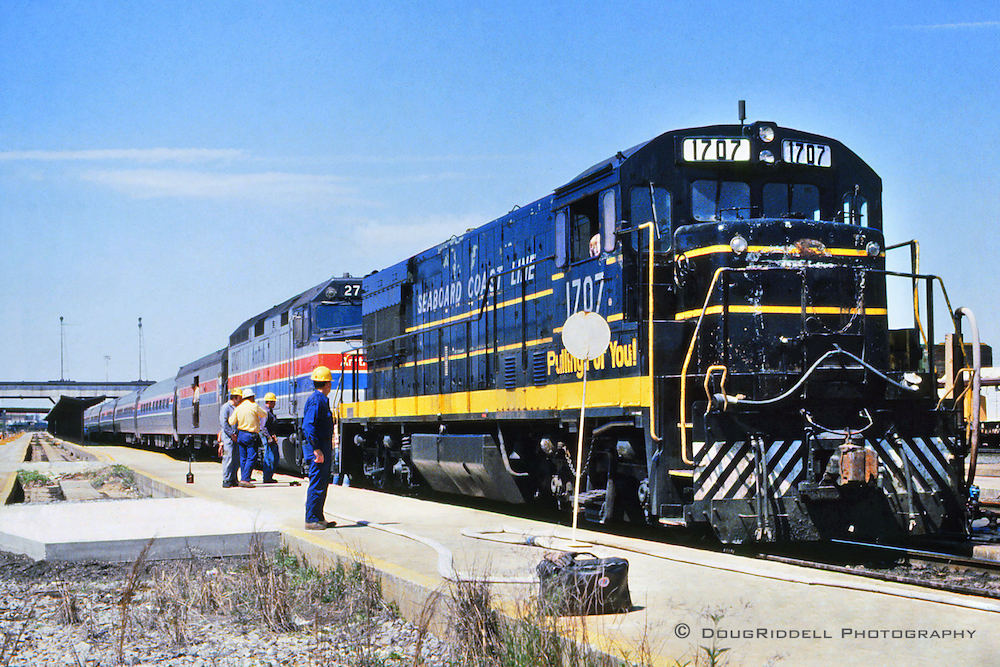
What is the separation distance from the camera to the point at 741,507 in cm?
767

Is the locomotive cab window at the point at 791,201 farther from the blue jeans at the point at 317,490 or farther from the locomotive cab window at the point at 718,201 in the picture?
the blue jeans at the point at 317,490

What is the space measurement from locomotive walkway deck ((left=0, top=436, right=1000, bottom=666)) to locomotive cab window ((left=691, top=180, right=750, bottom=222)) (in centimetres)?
290

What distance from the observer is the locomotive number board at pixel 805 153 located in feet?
29.5

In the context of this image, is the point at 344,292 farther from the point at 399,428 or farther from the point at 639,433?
the point at 639,433

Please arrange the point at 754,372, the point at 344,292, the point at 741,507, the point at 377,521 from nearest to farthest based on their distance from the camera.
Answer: the point at 741,507 < the point at 754,372 < the point at 377,521 < the point at 344,292

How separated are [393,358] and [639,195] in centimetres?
697

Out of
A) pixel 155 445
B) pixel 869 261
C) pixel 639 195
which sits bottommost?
pixel 155 445

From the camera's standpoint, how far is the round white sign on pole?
8023mm

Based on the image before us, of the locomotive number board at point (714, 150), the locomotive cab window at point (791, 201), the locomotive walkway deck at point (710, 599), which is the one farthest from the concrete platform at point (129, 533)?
the locomotive cab window at point (791, 201)

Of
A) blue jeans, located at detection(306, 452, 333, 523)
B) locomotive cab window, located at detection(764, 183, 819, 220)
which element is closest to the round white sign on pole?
locomotive cab window, located at detection(764, 183, 819, 220)

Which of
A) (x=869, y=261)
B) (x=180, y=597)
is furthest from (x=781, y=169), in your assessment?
(x=180, y=597)

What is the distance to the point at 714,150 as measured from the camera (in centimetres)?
884

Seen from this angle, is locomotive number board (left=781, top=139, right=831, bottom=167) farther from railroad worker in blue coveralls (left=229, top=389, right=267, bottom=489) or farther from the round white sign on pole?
railroad worker in blue coveralls (left=229, top=389, right=267, bottom=489)

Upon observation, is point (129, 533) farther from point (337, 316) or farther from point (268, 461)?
point (337, 316)
